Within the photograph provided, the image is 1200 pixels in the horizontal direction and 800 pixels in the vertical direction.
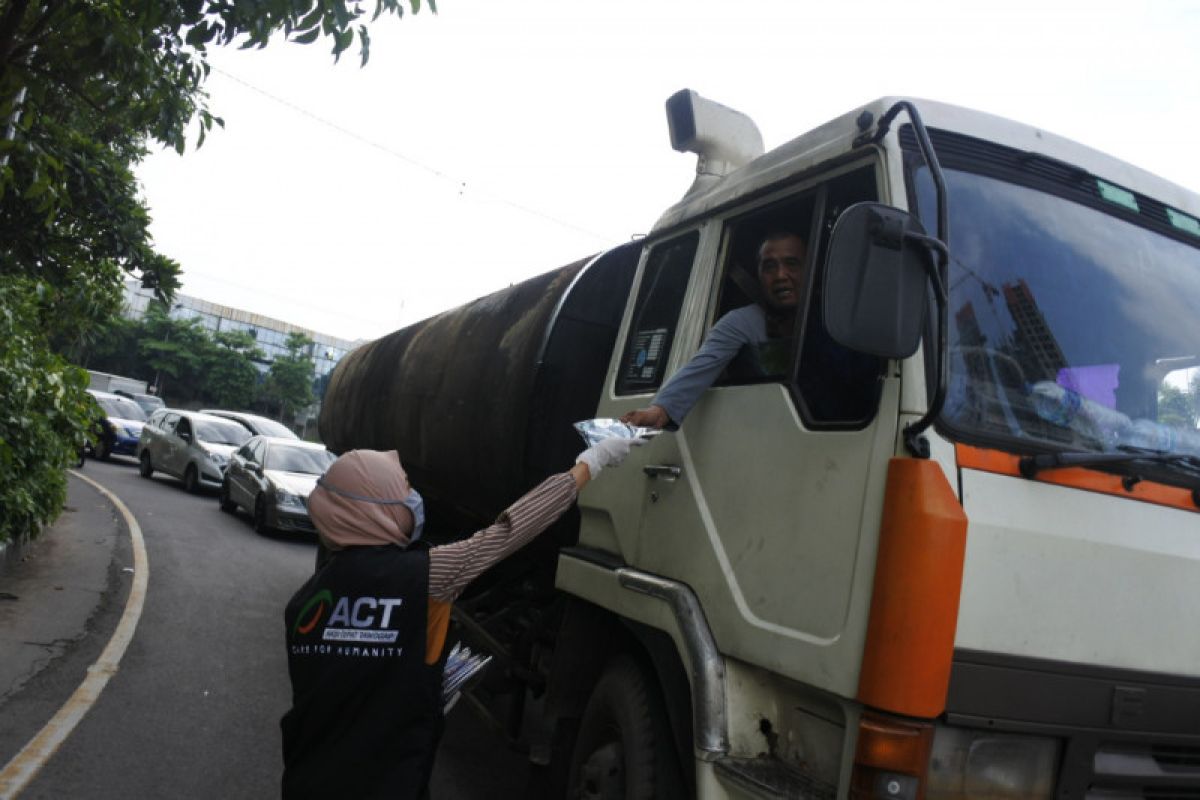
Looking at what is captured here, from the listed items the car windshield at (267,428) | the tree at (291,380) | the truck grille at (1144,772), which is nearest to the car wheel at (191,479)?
the car windshield at (267,428)

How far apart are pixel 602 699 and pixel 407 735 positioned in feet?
3.29

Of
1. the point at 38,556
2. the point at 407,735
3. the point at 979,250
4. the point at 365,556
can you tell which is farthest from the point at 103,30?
the point at 38,556

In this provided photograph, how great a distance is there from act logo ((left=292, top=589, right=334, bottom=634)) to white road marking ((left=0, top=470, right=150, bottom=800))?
270 centimetres

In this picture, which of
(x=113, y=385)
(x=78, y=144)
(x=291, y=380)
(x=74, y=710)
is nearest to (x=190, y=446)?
(x=78, y=144)

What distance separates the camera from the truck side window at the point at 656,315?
344 centimetres

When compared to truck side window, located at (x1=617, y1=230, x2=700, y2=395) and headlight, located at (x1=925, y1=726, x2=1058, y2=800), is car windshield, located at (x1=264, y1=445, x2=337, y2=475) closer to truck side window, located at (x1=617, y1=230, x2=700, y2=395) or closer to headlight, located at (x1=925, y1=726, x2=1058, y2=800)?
truck side window, located at (x1=617, y1=230, x2=700, y2=395)

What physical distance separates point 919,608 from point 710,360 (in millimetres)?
1166

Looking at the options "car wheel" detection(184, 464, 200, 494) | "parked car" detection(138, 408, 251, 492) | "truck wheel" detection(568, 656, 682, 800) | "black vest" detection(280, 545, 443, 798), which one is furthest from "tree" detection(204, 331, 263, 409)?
"black vest" detection(280, 545, 443, 798)

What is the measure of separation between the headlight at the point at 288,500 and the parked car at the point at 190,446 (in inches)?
221

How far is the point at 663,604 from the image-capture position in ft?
9.05

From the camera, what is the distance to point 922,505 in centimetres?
196

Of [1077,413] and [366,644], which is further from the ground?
[1077,413]

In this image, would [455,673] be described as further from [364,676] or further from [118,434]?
[118,434]

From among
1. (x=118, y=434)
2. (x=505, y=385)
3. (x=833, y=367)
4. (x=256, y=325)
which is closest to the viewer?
(x=833, y=367)
